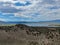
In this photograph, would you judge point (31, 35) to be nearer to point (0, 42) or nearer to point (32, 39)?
point (32, 39)

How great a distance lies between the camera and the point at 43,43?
13.3 meters

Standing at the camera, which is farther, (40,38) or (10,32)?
(10,32)

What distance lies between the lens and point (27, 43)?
43.1ft

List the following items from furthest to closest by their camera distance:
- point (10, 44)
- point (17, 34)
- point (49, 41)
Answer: point (17, 34) → point (49, 41) → point (10, 44)

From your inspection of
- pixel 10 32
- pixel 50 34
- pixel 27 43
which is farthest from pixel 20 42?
pixel 50 34

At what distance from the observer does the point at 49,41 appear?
45.1 feet

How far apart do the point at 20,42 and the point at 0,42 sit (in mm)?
1450

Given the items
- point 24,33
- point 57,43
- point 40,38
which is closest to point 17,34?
point 24,33

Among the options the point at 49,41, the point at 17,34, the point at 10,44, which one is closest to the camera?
the point at 10,44

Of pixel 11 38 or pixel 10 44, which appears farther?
pixel 11 38

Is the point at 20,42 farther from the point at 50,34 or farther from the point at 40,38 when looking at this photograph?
the point at 50,34

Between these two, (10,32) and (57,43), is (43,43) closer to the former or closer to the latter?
(57,43)

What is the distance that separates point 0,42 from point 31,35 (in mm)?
2788

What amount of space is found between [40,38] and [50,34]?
5.84ft
